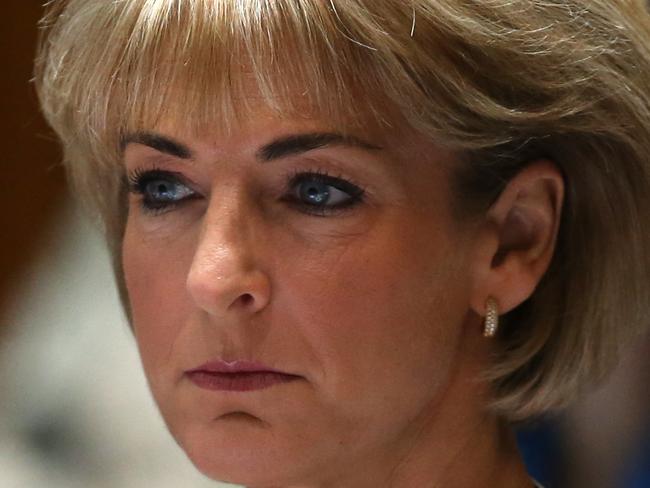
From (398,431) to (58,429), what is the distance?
1218mm

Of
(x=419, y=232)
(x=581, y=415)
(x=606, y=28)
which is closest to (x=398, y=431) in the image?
(x=419, y=232)

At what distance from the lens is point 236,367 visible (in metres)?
1.33

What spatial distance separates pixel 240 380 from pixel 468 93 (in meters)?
0.42

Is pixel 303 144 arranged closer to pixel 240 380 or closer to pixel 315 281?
pixel 315 281

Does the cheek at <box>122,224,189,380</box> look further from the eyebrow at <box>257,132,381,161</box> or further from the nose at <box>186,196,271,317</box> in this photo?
the eyebrow at <box>257,132,381,161</box>

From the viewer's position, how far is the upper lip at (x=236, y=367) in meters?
1.32

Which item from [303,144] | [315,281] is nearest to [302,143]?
[303,144]

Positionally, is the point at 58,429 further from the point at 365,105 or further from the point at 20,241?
the point at 365,105

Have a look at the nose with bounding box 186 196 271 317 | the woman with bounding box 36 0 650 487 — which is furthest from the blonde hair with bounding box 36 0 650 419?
Answer: the nose with bounding box 186 196 271 317

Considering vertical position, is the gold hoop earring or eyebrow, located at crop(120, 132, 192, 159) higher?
eyebrow, located at crop(120, 132, 192, 159)

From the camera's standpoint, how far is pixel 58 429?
7.93 ft

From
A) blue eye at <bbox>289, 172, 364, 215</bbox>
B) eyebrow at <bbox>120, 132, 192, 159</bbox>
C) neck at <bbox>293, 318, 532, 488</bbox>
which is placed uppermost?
eyebrow at <bbox>120, 132, 192, 159</bbox>

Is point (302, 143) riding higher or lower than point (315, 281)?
higher

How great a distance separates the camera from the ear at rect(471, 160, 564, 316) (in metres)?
1.40
